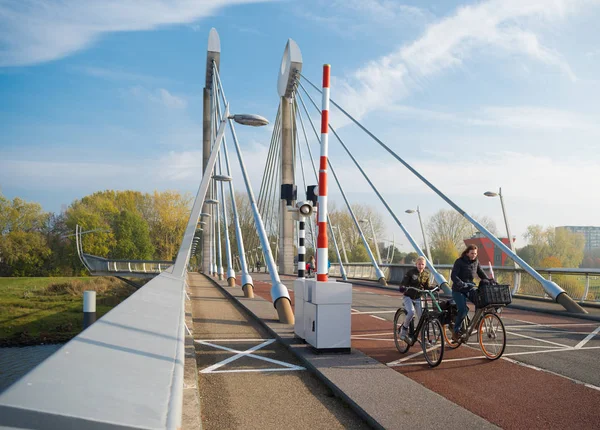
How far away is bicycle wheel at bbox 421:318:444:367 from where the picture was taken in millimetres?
6348

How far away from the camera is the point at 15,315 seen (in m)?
Answer: 33.5

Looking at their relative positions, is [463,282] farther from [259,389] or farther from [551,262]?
[551,262]

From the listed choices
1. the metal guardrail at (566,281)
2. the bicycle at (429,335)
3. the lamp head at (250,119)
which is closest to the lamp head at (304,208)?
the lamp head at (250,119)

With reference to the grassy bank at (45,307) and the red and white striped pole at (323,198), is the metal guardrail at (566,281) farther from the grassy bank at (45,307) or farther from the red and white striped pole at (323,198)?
the grassy bank at (45,307)

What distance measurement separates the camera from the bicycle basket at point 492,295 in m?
6.58

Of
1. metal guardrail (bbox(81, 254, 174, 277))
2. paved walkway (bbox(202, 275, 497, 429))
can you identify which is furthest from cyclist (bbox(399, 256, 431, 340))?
metal guardrail (bbox(81, 254, 174, 277))

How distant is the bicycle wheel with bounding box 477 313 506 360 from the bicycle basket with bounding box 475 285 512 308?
256mm

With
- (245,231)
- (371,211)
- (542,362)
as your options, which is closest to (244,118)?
(542,362)

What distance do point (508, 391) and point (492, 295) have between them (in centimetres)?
161

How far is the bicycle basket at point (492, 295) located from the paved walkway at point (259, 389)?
2484 millimetres

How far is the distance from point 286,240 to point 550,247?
3047 cm

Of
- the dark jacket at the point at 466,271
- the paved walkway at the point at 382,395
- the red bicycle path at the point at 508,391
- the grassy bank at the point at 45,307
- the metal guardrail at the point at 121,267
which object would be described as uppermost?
the dark jacket at the point at 466,271

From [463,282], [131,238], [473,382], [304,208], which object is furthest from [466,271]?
[131,238]

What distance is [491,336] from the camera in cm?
683
